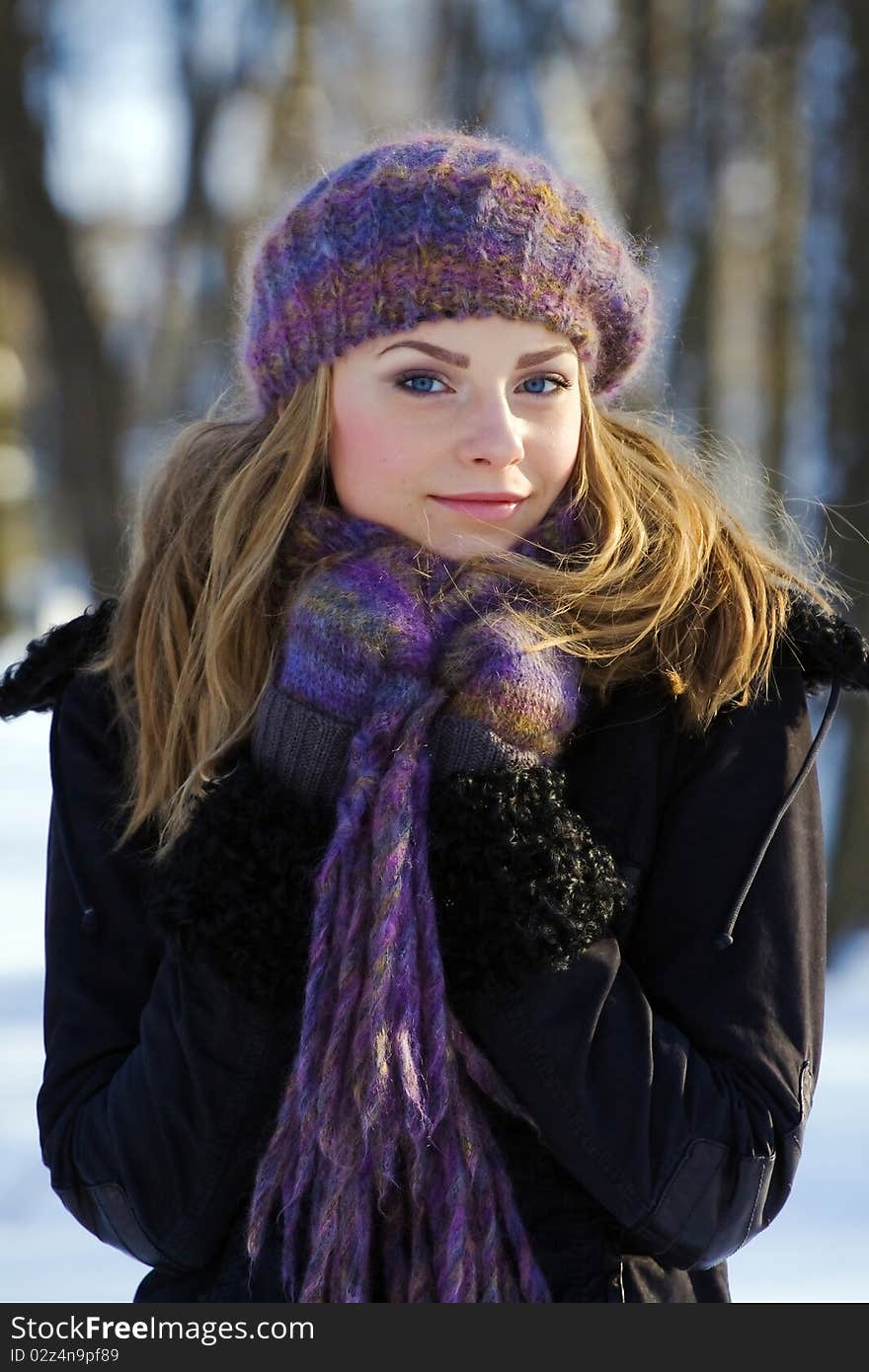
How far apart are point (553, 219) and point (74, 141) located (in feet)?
11.4

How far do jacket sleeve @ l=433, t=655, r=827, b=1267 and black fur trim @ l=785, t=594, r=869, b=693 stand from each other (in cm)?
11

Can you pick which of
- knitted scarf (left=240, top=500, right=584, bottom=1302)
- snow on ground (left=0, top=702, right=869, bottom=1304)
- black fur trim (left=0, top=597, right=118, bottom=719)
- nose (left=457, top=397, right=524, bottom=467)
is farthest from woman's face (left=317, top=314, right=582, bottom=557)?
snow on ground (left=0, top=702, right=869, bottom=1304)

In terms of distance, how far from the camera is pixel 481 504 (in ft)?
5.71

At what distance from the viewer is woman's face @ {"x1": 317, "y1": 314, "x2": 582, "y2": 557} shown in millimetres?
1719

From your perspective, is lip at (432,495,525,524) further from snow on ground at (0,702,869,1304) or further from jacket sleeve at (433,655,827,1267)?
snow on ground at (0,702,869,1304)

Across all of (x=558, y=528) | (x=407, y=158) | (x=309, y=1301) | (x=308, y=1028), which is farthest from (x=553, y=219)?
(x=309, y=1301)

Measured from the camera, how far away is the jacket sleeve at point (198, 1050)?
1633 mm

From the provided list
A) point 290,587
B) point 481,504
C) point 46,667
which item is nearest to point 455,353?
point 481,504

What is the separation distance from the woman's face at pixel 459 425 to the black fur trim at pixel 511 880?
0.31m

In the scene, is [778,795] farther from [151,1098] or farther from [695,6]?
[695,6]

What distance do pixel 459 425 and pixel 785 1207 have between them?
7.21 ft

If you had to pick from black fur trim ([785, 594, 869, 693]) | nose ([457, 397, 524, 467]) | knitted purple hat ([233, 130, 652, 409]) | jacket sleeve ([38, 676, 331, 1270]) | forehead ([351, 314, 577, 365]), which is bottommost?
jacket sleeve ([38, 676, 331, 1270])

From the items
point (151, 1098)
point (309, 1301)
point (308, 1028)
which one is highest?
point (308, 1028)

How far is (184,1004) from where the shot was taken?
1645 mm
